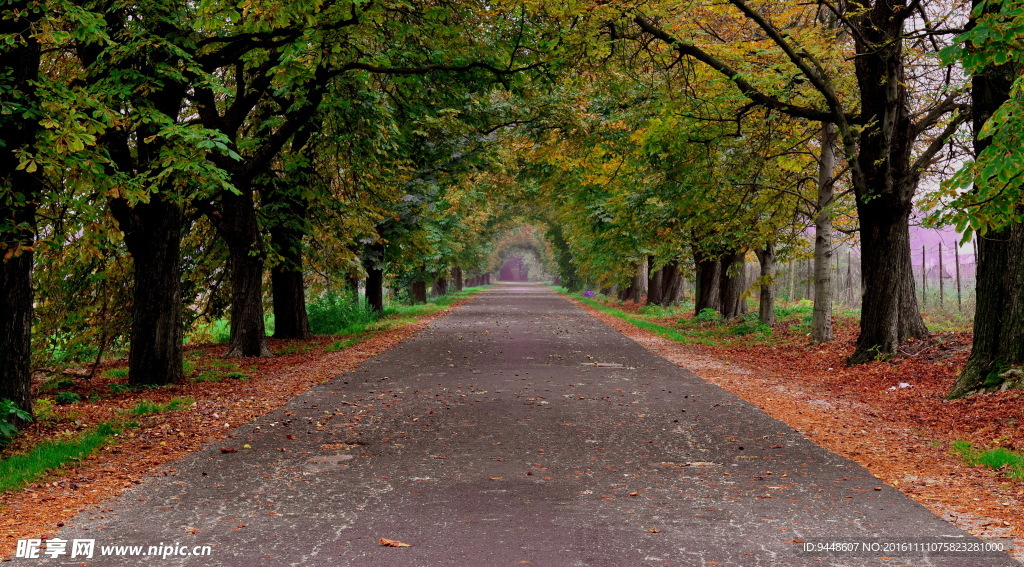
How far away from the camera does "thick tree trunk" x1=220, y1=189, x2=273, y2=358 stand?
14094 mm

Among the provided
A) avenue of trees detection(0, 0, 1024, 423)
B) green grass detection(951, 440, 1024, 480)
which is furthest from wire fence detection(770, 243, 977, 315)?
green grass detection(951, 440, 1024, 480)

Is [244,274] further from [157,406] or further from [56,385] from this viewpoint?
[157,406]

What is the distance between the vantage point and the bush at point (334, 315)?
2089cm

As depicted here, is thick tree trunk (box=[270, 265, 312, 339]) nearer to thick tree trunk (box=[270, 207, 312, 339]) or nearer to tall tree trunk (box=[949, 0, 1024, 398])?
thick tree trunk (box=[270, 207, 312, 339])

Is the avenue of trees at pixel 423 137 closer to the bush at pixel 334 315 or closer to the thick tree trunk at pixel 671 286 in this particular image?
the bush at pixel 334 315

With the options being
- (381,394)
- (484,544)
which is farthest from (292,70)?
(484,544)

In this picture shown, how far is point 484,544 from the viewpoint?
4332mm

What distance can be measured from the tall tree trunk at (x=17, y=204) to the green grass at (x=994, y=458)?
8.55 metres

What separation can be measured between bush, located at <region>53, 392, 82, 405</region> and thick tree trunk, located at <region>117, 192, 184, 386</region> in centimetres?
101

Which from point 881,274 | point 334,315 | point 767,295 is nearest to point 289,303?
point 334,315

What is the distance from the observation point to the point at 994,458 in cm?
632

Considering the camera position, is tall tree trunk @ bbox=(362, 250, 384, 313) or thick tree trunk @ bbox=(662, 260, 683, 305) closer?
tall tree trunk @ bbox=(362, 250, 384, 313)

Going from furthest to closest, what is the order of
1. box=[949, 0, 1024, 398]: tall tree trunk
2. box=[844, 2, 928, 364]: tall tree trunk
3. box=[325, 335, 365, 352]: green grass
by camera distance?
box=[325, 335, 365, 352]: green grass → box=[844, 2, 928, 364]: tall tree trunk → box=[949, 0, 1024, 398]: tall tree trunk

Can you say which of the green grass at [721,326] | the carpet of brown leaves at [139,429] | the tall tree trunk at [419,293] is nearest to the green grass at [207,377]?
the carpet of brown leaves at [139,429]
